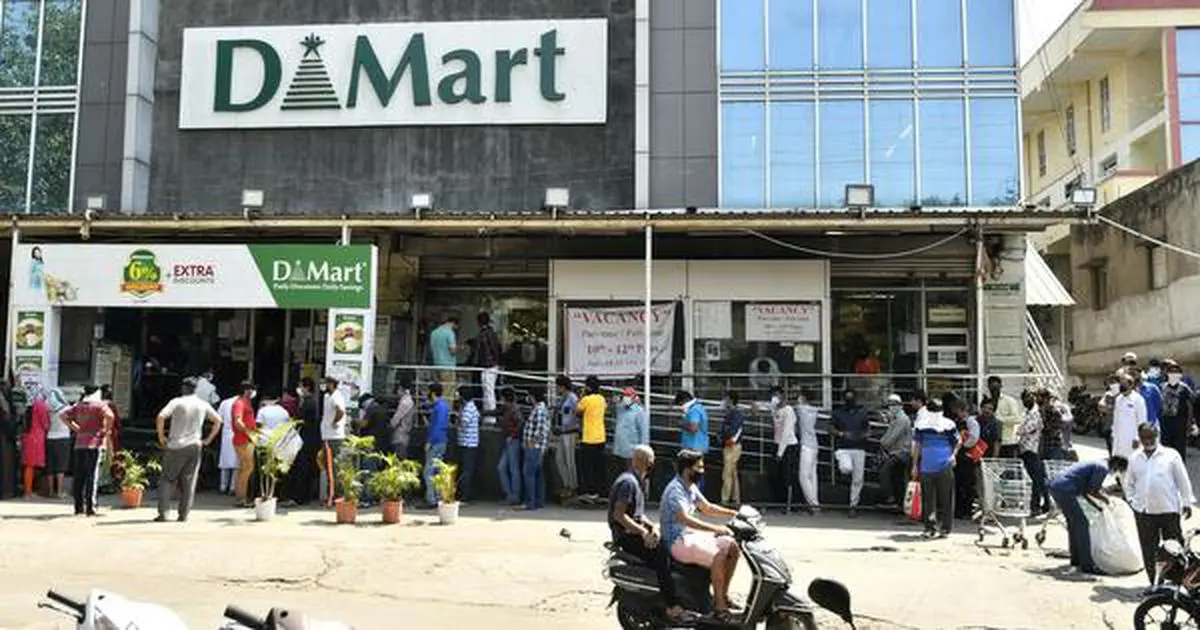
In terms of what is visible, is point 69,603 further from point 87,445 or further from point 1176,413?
point 1176,413

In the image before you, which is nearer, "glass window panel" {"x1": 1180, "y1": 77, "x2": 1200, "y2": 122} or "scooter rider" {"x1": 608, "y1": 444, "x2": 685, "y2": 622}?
"scooter rider" {"x1": 608, "y1": 444, "x2": 685, "y2": 622}

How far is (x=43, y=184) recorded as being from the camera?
61.9 ft

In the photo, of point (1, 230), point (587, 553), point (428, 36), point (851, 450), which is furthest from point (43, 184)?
point (851, 450)

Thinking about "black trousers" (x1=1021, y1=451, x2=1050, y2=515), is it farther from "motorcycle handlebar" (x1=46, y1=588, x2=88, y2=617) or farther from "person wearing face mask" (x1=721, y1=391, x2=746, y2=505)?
"motorcycle handlebar" (x1=46, y1=588, x2=88, y2=617)

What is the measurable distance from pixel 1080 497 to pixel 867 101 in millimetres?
9318

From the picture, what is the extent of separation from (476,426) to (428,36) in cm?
786

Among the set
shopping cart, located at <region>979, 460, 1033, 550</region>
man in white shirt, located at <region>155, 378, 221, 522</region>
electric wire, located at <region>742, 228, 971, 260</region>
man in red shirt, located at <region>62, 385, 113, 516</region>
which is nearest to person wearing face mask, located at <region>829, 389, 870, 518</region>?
shopping cart, located at <region>979, 460, 1033, 550</region>

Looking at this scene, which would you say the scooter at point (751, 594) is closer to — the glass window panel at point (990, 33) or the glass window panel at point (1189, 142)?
the glass window panel at point (990, 33)

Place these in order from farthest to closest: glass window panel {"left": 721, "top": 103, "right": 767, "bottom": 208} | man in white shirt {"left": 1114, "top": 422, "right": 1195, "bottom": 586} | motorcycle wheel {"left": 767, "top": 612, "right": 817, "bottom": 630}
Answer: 1. glass window panel {"left": 721, "top": 103, "right": 767, "bottom": 208}
2. man in white shirt {"left": 1114, "top": 422, "right": 1195, "bottom": 586}
3. motorcycle wheel {"left": 767, "top": 612, "right": 817, "bottom": 630}

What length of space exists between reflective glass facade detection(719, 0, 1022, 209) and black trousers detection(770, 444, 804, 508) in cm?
504

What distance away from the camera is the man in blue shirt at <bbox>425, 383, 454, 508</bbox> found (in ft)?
45.8

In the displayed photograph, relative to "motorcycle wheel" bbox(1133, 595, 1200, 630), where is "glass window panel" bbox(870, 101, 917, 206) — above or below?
above

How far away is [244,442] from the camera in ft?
46.3

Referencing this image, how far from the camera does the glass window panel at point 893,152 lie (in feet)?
57.5
